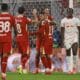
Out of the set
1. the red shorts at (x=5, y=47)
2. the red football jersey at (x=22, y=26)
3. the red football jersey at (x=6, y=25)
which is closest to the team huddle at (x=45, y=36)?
the red football jersey at (x=22, y=26)

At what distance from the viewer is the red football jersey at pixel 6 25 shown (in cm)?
1595

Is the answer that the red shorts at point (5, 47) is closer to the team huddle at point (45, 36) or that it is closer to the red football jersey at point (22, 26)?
the team huddle at point (45, 36)

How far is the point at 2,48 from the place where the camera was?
1595cm

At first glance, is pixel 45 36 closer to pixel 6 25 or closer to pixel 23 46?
pixel 23 46

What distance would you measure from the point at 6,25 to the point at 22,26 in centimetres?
450

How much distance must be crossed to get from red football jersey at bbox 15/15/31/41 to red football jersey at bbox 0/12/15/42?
4020 millimetres

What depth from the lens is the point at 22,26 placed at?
20438mm

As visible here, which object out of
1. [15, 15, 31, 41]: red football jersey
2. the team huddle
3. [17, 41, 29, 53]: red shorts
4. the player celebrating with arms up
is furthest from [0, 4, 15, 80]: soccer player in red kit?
the player celebrating with arms up

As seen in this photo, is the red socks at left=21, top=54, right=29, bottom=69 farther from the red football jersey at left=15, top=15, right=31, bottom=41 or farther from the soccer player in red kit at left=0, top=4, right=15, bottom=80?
the soccer player in red kit at left=0, top=4, right=15, bottom=80

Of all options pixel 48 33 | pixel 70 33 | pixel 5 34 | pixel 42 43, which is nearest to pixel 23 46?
pixel 42 43

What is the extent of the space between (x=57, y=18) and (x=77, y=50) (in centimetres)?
320

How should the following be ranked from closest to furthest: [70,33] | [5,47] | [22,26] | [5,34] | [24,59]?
[5,47]
[5,34]
[22,26]
[24,59]
[70,33]

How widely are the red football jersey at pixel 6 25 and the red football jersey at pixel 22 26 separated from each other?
4020 mm

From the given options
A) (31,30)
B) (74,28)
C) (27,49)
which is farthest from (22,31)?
(31,30)
